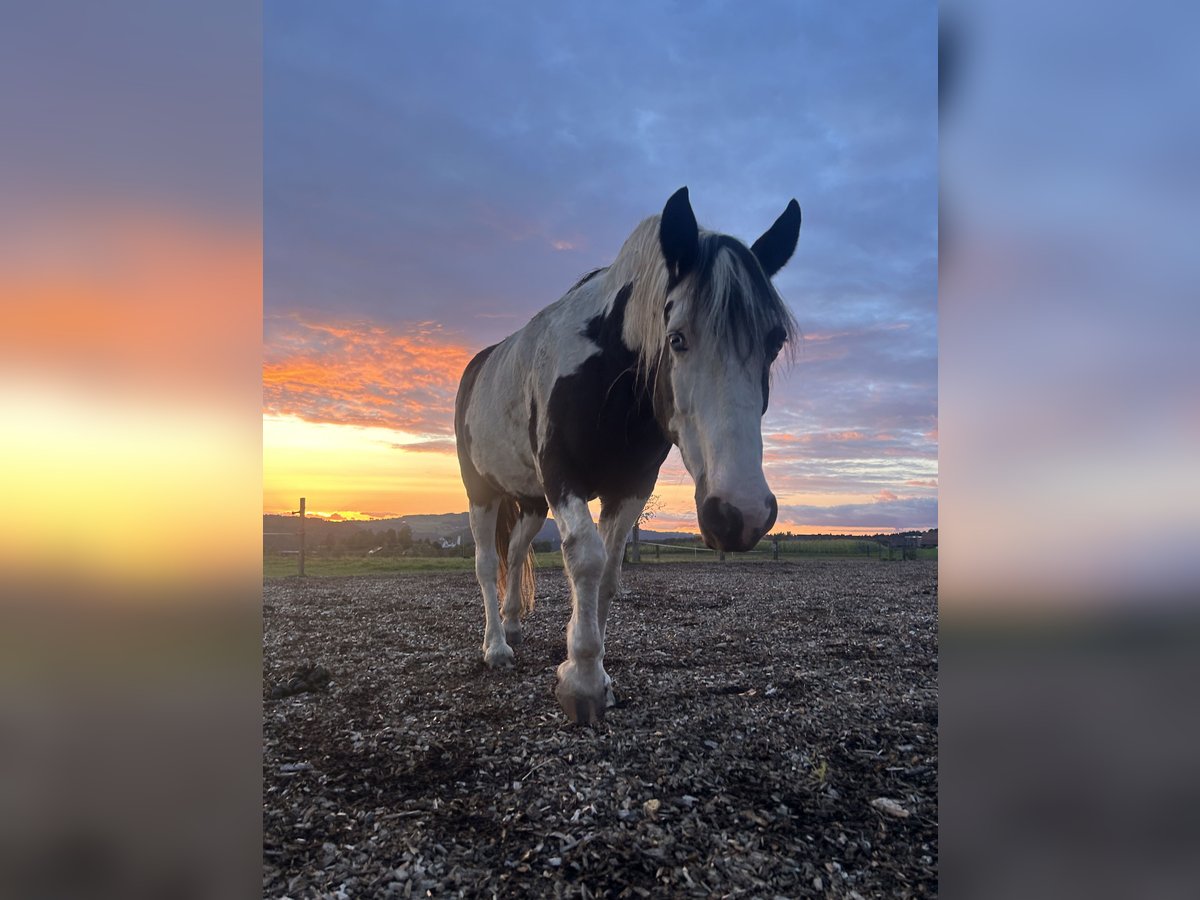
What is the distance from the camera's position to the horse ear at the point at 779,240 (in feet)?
9.84

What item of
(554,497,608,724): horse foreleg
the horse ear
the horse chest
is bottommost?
(554,497,608,724): horse foreleg

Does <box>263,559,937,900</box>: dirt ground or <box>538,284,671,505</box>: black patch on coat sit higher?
<box>538,284,671,505</box>: black patch on coat

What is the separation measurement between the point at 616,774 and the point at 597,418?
1.69m

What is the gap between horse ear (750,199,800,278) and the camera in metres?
3.00

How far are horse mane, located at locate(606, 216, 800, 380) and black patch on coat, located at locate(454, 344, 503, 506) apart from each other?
2313 mm

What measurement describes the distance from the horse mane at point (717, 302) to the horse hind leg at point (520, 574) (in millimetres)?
2643

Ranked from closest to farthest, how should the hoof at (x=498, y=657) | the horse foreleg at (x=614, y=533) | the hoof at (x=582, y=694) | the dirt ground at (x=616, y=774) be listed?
the dirt ground at (x=616, y=774) < the hoof at (x=582, y=694) < the horse foreleg at (x=614, y=533) < the hoof at (x=498, y=657)

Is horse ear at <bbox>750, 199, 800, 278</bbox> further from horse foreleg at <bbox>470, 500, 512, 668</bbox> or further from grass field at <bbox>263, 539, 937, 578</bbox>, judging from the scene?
grass field at <bbox>263, 539, 937, 578</bbox>

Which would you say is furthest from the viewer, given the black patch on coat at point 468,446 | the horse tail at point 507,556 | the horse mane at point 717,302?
the horse tail at point 507,556

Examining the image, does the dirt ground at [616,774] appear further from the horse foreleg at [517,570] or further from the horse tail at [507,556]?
the horse tail at [507,556]

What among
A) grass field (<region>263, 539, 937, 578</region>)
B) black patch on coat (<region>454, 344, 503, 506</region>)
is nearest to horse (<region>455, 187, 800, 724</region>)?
black patch on coat (<region>454, 344, 503, 506</region>)

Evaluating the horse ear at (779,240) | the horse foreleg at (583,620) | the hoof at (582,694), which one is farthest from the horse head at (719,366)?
the hoof at (582,694)

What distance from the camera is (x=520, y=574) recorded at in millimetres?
5297
